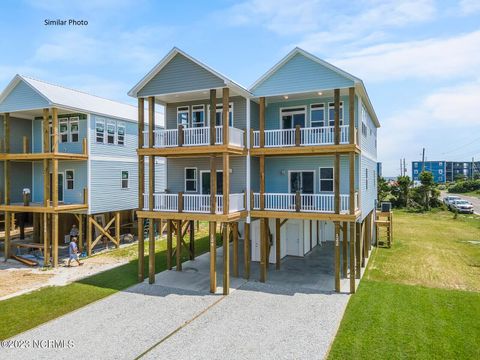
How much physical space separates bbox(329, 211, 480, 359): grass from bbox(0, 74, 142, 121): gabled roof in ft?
59.7

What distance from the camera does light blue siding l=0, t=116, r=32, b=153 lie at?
79.6 ft

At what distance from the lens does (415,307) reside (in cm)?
1295

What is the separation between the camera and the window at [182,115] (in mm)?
19122

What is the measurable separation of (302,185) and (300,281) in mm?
4796

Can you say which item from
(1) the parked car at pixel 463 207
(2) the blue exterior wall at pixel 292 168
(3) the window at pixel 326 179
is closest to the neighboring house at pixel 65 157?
(2) the blue exterior wall at pixel 292 168

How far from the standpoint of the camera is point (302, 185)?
18.2 m

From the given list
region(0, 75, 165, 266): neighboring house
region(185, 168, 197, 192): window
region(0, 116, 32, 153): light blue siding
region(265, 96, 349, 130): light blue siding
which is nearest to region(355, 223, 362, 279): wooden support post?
region(265, 96, 349, 130): light blue siding

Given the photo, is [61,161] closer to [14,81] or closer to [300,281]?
[14,81]

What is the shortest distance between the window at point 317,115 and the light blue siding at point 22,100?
573 inches

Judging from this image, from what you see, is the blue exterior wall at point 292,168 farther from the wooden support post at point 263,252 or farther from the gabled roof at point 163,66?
the gabled roof at point 163,66

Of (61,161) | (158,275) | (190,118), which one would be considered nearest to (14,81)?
(61,161)

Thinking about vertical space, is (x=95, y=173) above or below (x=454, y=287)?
above

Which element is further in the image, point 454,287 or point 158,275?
point 158,275

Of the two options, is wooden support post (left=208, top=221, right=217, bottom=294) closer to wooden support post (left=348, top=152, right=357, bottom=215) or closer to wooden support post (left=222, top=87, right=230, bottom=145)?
wooden support post (left=222, top=87, right=230, bottom=145)
